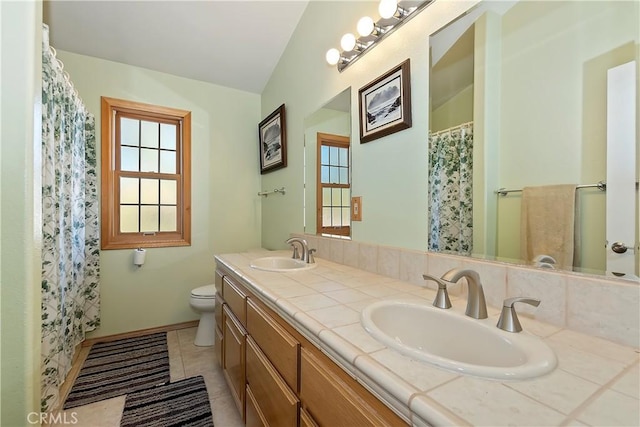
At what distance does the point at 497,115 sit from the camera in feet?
3.09

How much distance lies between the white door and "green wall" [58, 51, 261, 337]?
269cm

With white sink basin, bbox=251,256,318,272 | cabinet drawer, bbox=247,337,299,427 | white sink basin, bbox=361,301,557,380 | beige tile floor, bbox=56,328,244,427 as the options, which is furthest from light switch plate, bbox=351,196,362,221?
beige tile floor, bbox=56,328,244,427

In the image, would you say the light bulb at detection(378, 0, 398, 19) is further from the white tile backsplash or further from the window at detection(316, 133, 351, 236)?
the white tile backsplash

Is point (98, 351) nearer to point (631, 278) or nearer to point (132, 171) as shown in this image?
point (132, 171)

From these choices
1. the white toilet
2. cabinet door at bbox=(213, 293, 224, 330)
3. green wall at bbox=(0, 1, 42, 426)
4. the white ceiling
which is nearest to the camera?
green wall at bbox=(0, 1, 42, 426)

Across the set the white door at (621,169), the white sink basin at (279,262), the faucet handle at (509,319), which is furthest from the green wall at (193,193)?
the white door at (621,169)

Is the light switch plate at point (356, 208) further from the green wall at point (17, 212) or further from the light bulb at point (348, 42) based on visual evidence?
the green wall at point (17, 212)

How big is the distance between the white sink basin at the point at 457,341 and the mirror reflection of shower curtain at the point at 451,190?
319mm

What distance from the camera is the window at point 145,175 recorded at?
92.9 inches

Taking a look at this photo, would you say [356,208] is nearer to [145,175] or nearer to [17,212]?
[17,212]

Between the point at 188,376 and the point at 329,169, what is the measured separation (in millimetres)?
1708

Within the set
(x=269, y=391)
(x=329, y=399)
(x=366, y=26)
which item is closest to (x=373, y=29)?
(x=366, y=26)

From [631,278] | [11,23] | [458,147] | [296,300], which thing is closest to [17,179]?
[11,23]

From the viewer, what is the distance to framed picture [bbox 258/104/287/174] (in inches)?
95.5
